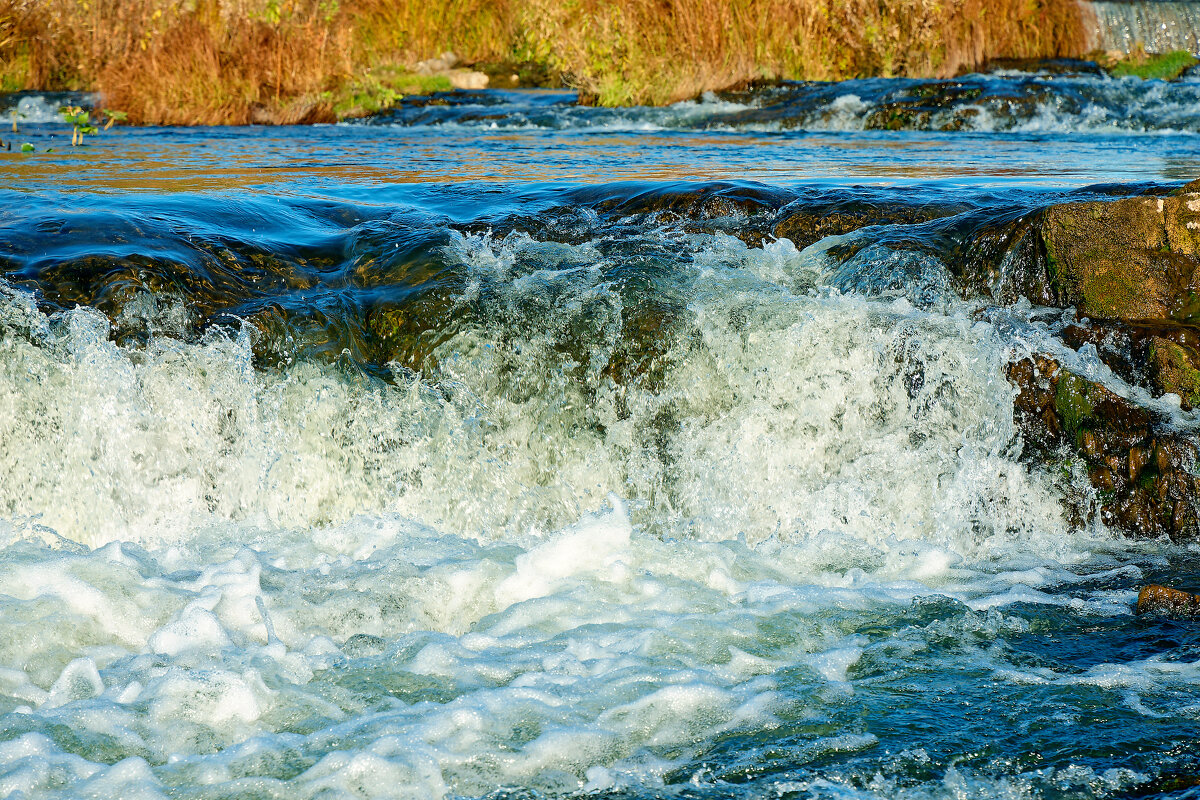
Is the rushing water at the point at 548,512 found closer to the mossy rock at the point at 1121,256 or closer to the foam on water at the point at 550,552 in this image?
the foam on water at the point at 550,552

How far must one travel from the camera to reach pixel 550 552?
12.4 ft

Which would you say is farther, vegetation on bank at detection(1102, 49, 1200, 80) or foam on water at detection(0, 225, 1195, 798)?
vegetation on bank at detection(1102, 49, 1200, 80)

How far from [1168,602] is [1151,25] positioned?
1632cm

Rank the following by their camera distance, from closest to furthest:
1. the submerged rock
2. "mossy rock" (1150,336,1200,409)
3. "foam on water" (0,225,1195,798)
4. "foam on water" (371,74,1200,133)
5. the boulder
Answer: "foam on water" (0,225,1195,798)
the submerged rock
"mossy rock" (1150,336,1200,409)
the boulder
"foam on water" (371,74,1200,133)

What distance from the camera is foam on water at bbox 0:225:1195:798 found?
2.64 meters

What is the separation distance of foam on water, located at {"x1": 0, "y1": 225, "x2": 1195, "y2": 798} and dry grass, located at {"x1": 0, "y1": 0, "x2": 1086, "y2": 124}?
753 centimetres

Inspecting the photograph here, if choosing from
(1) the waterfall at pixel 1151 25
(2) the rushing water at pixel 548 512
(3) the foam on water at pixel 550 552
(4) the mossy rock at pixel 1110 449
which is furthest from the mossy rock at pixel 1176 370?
(1) the waterfall at pixel 1151 25

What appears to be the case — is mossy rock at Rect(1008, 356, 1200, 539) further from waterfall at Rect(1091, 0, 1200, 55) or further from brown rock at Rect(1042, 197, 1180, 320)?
waterfall at Rect(1091, 0, 1200, 55)

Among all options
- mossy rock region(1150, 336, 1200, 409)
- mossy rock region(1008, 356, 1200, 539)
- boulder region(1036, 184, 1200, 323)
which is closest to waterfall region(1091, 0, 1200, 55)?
boulder region(1036, 184, 1200, 323)

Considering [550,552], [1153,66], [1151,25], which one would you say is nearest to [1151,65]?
[1153,66]

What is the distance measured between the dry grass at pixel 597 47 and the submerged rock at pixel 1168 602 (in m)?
9.79

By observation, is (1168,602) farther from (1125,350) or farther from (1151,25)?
(1151,25)

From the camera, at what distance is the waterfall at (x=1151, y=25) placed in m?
16.2

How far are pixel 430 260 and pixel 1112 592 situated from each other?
3.18m
